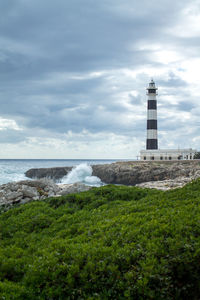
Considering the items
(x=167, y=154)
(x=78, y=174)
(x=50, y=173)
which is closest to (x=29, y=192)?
(x=78, y=174)

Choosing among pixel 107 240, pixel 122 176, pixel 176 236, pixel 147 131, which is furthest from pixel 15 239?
pixel 147 131

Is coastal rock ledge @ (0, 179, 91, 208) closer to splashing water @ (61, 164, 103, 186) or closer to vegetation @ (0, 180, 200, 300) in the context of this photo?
vegetation @ (0, 180, 200, 300)

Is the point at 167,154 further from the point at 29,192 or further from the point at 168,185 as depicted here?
the point at 29,192

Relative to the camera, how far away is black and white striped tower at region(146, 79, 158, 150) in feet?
181

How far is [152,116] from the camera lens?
55.0 metres

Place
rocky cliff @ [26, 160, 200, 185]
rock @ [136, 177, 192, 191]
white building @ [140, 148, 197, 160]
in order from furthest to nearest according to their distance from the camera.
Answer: white building @ [140, 148, 197, 160], rocky cliff @ [26, 160, 200, 185], rock @ [136, 177, 192, 191]

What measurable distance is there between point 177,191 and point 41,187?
30.1ft

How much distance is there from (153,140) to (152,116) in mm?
4680

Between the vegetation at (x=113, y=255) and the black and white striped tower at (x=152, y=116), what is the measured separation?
46.8 meters

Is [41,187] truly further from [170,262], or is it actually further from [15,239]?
[170,262]

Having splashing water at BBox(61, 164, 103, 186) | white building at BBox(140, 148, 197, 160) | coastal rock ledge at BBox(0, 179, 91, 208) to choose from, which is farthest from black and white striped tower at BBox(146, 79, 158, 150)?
coastal rock ledge at BBox(0, 179, 91, 208)

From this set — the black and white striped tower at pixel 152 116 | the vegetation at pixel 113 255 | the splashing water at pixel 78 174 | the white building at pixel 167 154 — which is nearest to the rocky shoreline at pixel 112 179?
the splashing water at pixel 78 174

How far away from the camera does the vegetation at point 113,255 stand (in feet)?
17.6

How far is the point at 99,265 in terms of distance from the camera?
5.86 m
